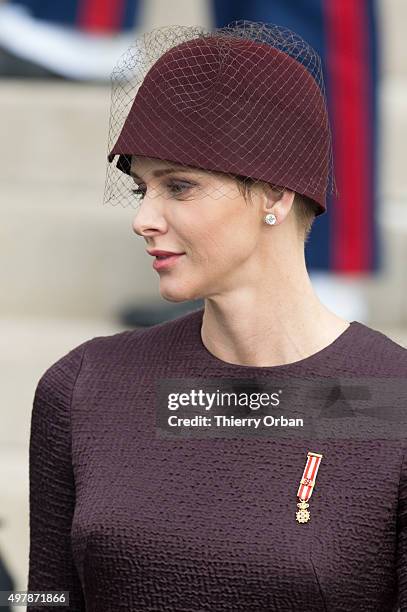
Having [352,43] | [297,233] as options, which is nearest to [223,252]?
[297,233]

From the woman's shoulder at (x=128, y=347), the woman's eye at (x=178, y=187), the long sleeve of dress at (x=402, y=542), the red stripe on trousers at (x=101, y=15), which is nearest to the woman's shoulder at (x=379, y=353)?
the long sleeve of dress at (x=402, y=542)

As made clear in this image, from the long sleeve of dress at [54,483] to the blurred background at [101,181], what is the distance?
2.05 m

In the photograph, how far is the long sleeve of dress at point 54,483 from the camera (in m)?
2.31

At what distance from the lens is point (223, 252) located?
2121 mm

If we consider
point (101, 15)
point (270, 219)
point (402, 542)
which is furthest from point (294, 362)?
point (101, 15)

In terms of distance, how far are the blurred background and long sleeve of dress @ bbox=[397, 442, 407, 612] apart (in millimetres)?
2486

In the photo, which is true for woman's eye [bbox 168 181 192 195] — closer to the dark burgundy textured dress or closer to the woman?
the woman

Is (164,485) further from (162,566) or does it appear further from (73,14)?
(73,14)

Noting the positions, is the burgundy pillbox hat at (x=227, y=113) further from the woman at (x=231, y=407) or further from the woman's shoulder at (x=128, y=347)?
the woman's shoulder at (x=128, y=347)

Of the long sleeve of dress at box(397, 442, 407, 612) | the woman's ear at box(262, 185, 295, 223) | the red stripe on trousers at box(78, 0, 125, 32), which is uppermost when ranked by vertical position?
the red stripe on trousers at box(78, 0, 125, 32)

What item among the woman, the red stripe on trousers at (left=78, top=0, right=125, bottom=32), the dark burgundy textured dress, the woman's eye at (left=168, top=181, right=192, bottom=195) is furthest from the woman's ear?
the red stripe on trousers at (left=78, top=0, right=125, bottom=32)

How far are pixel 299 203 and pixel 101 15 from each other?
307cm

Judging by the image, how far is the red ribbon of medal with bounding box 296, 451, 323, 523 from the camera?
2086mm

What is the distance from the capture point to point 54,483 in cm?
232
